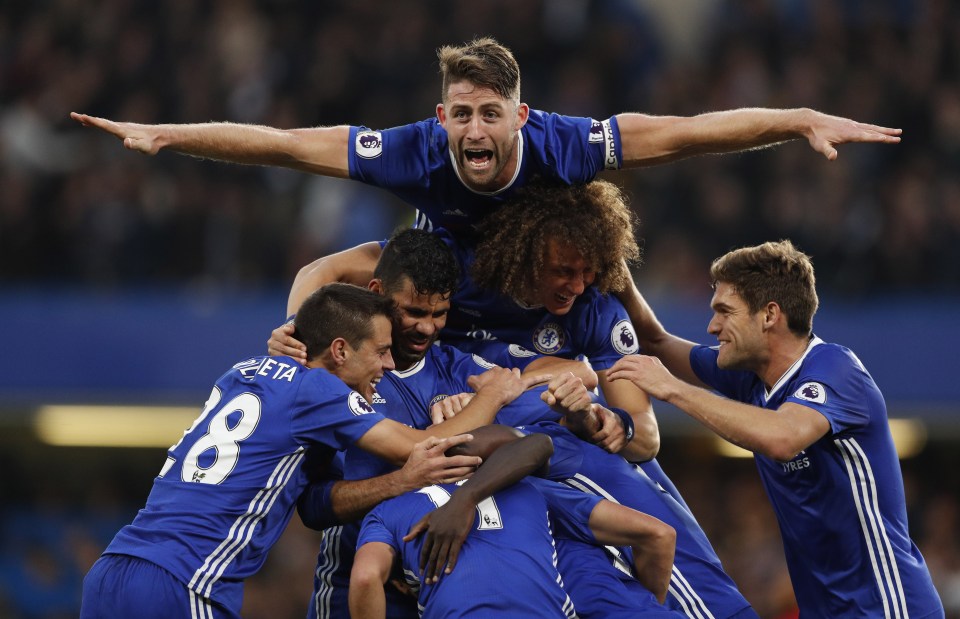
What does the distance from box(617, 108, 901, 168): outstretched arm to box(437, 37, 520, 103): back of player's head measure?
55 cm

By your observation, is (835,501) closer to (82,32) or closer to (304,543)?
(304,543)

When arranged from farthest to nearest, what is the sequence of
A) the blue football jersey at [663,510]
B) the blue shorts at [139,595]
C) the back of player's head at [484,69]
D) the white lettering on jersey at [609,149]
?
the white lettering on jersey at [609,149] → the back of player's head at [484,69] → the blue football jersey at [663,510] → the blue shorts at [139,595]

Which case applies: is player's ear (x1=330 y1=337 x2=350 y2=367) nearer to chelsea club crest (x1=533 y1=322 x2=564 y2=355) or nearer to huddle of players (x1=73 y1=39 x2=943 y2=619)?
huddle of players (x1=73 y1=39 x2=943 y2=619)

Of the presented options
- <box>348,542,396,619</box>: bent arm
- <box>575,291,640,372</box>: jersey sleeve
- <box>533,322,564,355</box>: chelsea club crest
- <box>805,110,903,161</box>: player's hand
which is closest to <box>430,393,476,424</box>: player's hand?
<box>533,322,564,355</box>: chelsea club crest

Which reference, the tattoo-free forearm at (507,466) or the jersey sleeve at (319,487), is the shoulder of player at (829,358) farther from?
the jersey sleeve at (319,487)

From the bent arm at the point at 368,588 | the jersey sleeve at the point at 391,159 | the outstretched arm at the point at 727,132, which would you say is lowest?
the bent arm at the point at 368,588

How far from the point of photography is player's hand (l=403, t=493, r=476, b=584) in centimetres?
482

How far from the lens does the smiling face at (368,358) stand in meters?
5.40

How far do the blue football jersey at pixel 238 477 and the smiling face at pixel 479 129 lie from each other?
1.20 metres

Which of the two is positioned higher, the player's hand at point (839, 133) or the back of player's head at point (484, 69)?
the back of player's head at point (484, 69)

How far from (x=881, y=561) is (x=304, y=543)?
302 inches

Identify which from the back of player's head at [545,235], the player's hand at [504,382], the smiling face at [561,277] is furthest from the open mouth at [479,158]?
the player's hand at [504,382]

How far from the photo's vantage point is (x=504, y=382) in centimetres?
566

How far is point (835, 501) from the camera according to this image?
18.1ft
